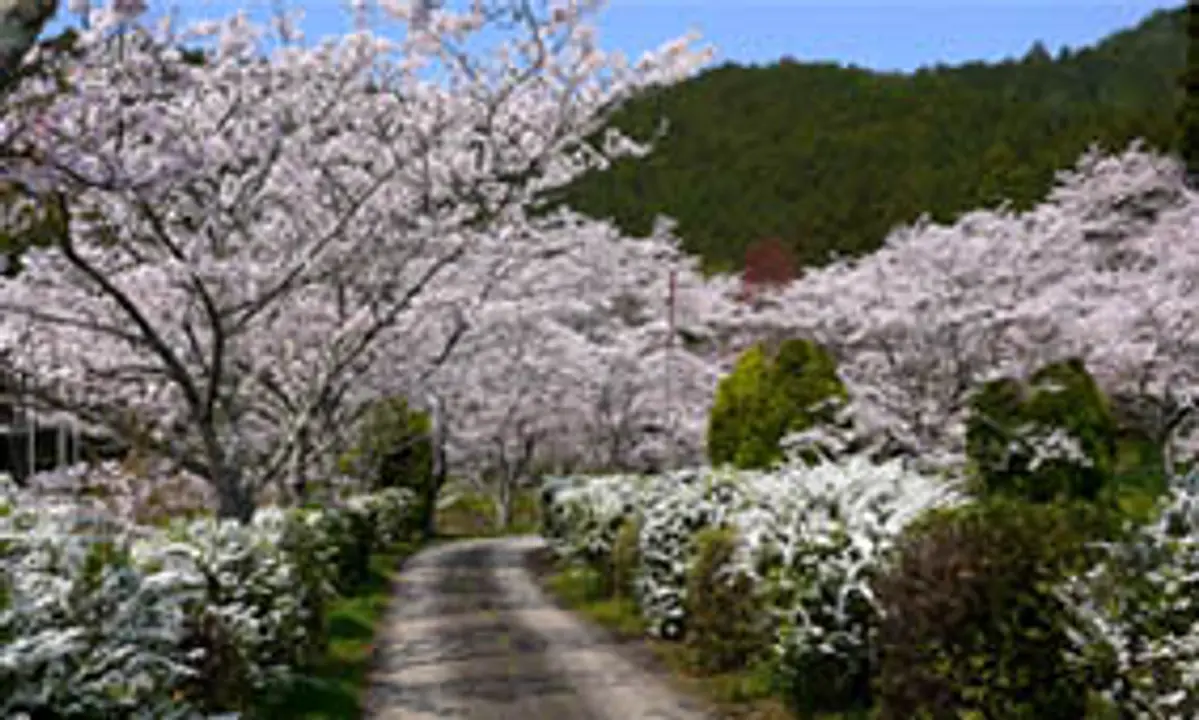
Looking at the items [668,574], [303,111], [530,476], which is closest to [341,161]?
[303,111]

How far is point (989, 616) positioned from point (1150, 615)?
1.59 m

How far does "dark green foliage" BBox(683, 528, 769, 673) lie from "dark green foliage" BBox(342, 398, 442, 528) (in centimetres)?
1053

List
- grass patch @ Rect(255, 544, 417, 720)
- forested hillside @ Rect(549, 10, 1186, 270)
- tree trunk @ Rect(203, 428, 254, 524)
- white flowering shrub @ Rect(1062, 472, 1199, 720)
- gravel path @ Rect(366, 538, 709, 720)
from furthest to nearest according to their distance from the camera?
forested hillside @ Rect(549, 10, 1186, 270), tree trunk @ Rect(203, 428, 254, 524), gravel path @ Rect(366, 538, 709, 720), grass patch @ Rect(255, 544, 417, 720), white flowering shrub @ Rect(1062, 472, 1199, 720)

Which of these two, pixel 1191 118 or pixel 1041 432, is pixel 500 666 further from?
pixel 1191 118

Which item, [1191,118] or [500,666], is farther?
[1191,118]

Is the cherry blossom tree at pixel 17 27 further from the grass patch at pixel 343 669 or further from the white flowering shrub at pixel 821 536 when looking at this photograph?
the grass patch at pixel 343 669

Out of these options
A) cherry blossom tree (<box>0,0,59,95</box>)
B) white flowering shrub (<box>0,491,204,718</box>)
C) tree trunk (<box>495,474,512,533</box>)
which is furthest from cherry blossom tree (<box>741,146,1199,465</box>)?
tree trunk (<box>495,474,512,533</box>)

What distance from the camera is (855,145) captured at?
229 feet

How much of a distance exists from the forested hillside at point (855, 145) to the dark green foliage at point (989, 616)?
988 inches

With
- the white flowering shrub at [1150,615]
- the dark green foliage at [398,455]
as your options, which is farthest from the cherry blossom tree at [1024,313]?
the white flowering shrub at [1150,615]

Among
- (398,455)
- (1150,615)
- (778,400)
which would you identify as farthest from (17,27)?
(398,455)

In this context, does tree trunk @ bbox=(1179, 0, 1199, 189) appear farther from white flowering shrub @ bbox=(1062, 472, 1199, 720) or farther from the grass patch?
white flowering shrub @ bbox=(1062, 472, 1199, 720)

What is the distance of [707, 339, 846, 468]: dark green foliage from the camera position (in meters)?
20.0

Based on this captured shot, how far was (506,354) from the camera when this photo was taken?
28234 millimetres
